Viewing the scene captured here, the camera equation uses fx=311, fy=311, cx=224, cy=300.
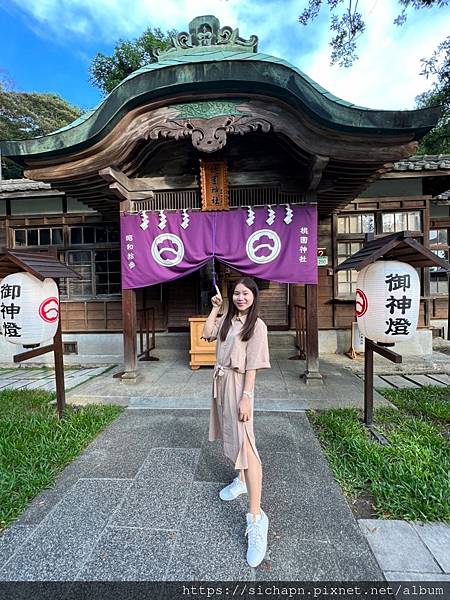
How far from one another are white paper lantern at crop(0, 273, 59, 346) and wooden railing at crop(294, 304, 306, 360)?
17.1 feet

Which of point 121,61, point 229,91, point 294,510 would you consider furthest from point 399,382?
point 121,61

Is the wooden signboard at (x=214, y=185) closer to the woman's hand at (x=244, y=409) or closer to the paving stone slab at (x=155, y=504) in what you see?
the woman's hand at (x=244, y=409)

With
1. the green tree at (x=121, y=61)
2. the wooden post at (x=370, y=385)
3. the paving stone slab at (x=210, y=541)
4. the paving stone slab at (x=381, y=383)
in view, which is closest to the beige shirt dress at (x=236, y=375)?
the paving stone slab at (x=210, y=541)

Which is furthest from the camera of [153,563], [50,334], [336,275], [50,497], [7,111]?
[7,111]

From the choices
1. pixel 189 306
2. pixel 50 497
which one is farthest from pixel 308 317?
pixel 50 497

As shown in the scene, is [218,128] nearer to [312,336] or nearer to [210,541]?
[312,336]

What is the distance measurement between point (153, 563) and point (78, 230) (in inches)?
319

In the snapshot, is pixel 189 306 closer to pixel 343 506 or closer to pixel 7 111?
pixel 343 506

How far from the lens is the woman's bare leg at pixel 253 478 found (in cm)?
212

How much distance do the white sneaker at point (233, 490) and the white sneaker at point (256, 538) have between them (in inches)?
17.1

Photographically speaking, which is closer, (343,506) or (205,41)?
(343,506)

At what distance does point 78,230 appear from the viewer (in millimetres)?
8375

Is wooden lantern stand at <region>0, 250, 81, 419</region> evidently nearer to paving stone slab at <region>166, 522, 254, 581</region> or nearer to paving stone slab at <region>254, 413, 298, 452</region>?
paving stone slab at <region>254, 413, 298, 452</region>

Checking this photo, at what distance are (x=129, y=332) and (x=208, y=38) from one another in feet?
17.5
